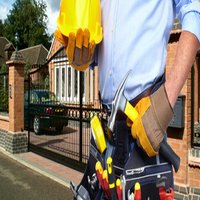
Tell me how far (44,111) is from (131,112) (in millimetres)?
6679

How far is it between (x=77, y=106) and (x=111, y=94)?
5.19 metres

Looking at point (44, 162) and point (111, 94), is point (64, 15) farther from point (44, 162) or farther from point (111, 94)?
point (44, 162)

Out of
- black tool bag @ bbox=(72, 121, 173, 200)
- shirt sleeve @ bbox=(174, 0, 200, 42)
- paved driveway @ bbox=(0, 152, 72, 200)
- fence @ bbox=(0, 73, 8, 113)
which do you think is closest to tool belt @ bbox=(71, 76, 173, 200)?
black tool bag @ bbox=(72, 121, 173, 200)

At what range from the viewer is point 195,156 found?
3791 mm

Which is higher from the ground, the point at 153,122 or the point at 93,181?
the point at 153,122

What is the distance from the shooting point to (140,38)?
54.0 inches

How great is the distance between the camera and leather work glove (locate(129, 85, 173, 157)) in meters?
1.20

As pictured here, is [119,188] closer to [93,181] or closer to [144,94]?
[93,181]

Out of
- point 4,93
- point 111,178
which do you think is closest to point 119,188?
point 111,178

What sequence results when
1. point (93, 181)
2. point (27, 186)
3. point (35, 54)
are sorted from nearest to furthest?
point (93, 181) → point (27, 186) → point (35, 54)

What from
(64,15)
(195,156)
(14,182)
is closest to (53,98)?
(14,182)

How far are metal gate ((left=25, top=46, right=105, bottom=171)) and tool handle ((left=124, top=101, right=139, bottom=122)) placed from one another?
4520mm

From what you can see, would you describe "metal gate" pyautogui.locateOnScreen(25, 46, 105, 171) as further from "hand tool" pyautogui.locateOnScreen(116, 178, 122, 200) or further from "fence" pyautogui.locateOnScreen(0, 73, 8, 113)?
"hand tool" pyautogui.locateOnScreen(116, 178, 122, 200)

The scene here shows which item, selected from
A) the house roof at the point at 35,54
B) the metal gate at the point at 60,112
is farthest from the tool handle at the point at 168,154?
the house roof at the point at 35,54
